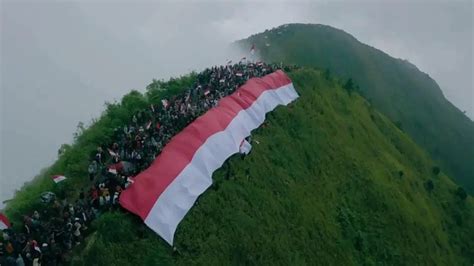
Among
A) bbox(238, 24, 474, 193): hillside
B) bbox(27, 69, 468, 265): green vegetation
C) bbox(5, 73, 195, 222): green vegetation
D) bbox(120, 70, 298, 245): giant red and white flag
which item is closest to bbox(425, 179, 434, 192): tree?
bbox(27, 69, 468, 265): green vegetation

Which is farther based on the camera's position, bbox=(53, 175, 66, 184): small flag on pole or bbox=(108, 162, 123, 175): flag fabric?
bbox=(53, 175, 66, 184): small flag on pole

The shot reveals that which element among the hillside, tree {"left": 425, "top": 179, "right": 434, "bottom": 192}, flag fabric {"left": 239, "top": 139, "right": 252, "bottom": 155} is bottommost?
tree {"left": 425, "top": 179, "right": 434, "bottom": 192}

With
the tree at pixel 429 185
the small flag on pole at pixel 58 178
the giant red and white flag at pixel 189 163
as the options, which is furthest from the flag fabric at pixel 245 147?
the tree at pixel 429 185

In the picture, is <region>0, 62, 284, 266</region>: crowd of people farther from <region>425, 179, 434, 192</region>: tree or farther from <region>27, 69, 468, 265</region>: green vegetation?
<region>425, 179, 434, 192</region>: tree

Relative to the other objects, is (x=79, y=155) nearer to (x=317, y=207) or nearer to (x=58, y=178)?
(x=58, y=178)

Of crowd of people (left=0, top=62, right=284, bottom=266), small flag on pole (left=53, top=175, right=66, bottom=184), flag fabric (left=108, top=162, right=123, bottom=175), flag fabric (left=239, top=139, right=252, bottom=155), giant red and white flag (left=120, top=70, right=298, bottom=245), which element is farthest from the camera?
flag fabric (left=239, top=139, right=252, bottom=155)

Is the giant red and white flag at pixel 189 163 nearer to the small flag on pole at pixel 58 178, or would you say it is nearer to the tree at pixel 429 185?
the small flag on pole at pixel 58 178

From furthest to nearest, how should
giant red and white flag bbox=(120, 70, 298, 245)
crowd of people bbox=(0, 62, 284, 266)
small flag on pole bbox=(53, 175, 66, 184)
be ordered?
1. small flag on pole bbox=(53, 175, 66, 184)
2. giant red and white flag bbox=(120, 70, 298, 245)
3. crowd of people bbox=(0, 62, 284, 266)

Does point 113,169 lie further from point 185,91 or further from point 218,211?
point 185,91

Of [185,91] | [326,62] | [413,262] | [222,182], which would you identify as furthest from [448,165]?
[222,182]
